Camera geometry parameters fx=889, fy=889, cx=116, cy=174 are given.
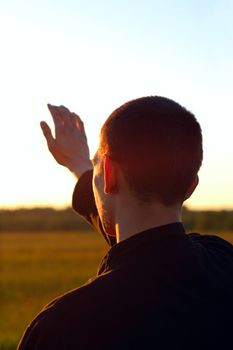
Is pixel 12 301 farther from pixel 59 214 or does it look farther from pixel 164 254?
pixel 59 214

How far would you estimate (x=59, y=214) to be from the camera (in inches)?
3327

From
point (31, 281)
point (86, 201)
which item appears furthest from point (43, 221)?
point (86, 201)

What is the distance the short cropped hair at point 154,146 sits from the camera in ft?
7.16

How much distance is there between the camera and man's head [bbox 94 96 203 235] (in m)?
2.18

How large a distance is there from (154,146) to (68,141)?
0.97m

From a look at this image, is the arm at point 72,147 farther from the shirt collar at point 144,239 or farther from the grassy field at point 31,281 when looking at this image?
the grassy field at point 31,281

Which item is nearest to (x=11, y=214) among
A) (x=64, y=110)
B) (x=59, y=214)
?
(x=59, y=214)

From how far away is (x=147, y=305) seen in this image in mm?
2027

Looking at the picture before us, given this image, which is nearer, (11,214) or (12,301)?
(12,301)

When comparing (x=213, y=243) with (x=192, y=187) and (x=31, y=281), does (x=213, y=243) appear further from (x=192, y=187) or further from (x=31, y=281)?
(x=31, y=281)

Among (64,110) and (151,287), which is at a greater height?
(64,110)

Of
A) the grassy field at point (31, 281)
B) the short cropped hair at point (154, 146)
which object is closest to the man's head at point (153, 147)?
the short cropped hair at point (154, 146)

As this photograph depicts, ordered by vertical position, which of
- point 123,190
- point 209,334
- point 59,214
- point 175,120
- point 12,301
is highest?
point 175,120

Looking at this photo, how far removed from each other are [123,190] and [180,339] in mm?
407
